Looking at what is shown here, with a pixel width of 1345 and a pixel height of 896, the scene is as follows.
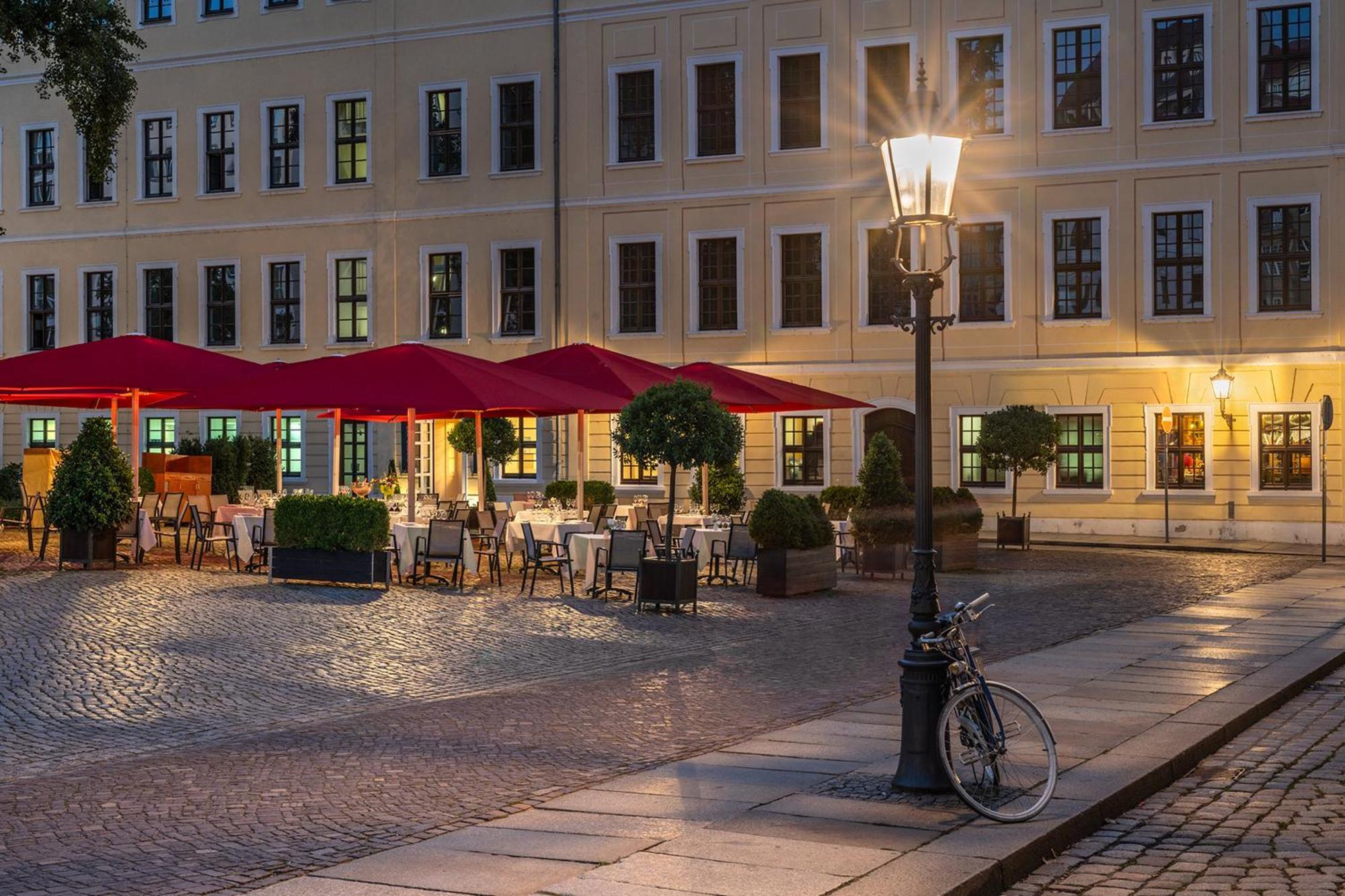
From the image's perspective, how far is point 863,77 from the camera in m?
35.4

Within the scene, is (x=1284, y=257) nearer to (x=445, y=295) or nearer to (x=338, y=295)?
(x=445, y=295)

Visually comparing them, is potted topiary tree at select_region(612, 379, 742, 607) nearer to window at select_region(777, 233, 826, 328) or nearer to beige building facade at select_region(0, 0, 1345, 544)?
beige building facade at select_region(0, 0, 1345, 544)

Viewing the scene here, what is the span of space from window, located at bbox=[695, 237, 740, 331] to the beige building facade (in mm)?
72

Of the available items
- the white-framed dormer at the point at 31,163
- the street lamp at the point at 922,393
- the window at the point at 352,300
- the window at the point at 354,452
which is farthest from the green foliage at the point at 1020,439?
the white-framed dormer at the point at 31,163

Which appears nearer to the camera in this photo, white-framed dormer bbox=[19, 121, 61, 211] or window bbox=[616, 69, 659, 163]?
window bbox=[616, 69, 659, 163]

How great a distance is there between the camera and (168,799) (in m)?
8.09

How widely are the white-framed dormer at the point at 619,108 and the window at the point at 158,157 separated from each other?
11.9m

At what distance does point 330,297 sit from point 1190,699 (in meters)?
31.8

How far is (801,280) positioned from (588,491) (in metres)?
7.41

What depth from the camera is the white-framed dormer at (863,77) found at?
1384 inches

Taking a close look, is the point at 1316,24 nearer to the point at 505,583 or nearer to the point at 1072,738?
the point at 505,583

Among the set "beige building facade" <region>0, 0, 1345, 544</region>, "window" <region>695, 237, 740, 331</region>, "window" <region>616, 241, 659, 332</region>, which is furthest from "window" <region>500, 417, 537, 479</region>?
"window" <region>695, 237, 740, 331</region>

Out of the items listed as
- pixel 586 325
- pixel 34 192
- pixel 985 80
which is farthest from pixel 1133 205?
pixel 34 192

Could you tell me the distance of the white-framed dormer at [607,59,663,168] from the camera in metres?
37.1
